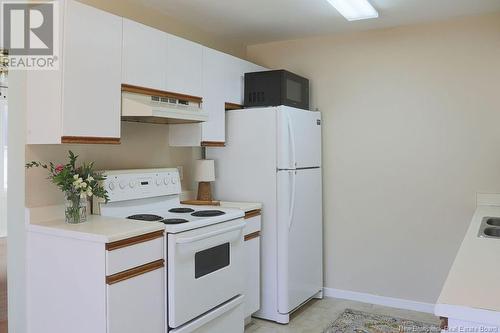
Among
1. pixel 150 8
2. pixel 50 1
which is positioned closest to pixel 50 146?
pixel 50 1

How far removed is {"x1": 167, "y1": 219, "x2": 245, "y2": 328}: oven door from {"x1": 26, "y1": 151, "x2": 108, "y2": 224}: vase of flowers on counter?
0.49 metres

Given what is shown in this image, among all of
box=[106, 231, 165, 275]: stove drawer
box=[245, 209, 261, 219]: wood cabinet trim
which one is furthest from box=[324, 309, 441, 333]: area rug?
box=[106, 231, 165, 275]: stove drawer

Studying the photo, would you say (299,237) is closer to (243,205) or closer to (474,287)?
(243,205)

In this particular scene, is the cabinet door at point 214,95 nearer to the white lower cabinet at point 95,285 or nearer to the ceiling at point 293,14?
the ceiling at point 293,14

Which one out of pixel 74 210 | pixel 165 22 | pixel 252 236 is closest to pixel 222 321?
pixel 252 236

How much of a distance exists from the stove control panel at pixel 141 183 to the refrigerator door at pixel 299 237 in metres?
0.79

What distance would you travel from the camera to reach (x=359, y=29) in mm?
3551

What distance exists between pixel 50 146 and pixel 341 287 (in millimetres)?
2636

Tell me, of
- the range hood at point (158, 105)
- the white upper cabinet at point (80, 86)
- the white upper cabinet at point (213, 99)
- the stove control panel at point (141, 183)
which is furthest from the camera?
the white upper cabinet at point (213, 99)

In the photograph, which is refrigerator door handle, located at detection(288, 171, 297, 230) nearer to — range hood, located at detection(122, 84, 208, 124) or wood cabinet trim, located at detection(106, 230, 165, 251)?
range hood, located at detection(122, 84, 208, 124)

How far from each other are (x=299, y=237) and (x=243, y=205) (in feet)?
1.80

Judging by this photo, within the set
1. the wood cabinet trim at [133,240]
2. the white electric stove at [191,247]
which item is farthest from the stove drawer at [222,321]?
the wood cabinet trim at [133,240]

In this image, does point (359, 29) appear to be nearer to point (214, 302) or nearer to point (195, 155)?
point (195, 155)
